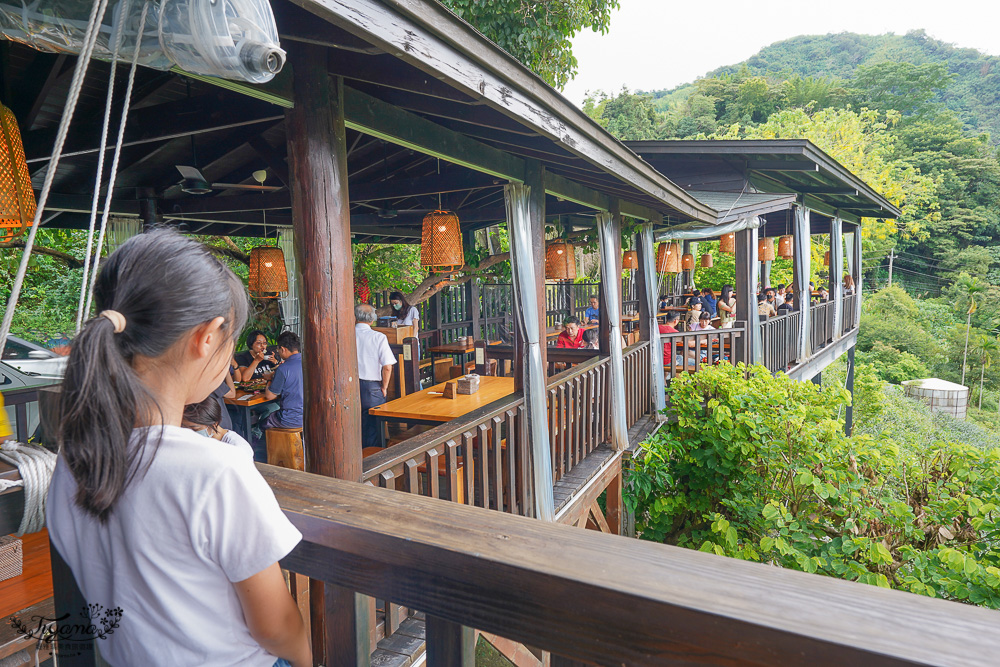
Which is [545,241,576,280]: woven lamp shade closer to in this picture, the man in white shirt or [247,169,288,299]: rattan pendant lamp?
the man in white shirt

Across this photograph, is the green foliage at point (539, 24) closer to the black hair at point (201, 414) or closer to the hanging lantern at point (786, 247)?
the hanging lantern at point (786, 247)

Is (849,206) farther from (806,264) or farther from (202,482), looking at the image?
(202,482)

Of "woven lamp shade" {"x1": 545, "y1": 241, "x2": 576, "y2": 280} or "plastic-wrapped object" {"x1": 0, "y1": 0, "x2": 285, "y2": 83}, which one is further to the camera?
"woven lamp shade" {"x1": 545, "y1": 241, "x2": 576, "y2": 280}

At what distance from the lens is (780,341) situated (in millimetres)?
9367

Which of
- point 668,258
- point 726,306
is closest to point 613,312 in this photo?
point 668,258

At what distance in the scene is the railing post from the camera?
0.88m

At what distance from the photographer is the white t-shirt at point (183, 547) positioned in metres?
0.82

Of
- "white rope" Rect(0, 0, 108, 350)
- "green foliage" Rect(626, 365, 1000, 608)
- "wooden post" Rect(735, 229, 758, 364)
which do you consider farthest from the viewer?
"wooden post" Rect(735, 229, 758, 364)

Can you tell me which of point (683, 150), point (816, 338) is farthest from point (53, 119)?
point (816, 338)

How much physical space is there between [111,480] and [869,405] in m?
20.9

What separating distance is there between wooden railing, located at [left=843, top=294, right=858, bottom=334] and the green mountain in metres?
32.8

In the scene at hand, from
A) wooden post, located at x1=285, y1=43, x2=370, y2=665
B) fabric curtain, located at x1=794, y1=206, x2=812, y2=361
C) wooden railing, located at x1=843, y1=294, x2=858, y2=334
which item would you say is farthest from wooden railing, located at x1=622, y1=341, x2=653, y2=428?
wooden railing, located at x1=843, y1=294, x2=858, y2=334

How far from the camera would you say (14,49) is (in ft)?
9.02

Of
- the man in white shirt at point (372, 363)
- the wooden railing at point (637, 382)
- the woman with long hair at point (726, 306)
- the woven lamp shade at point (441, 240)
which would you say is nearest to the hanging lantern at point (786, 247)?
the woman with long hair at point (726, 306)
